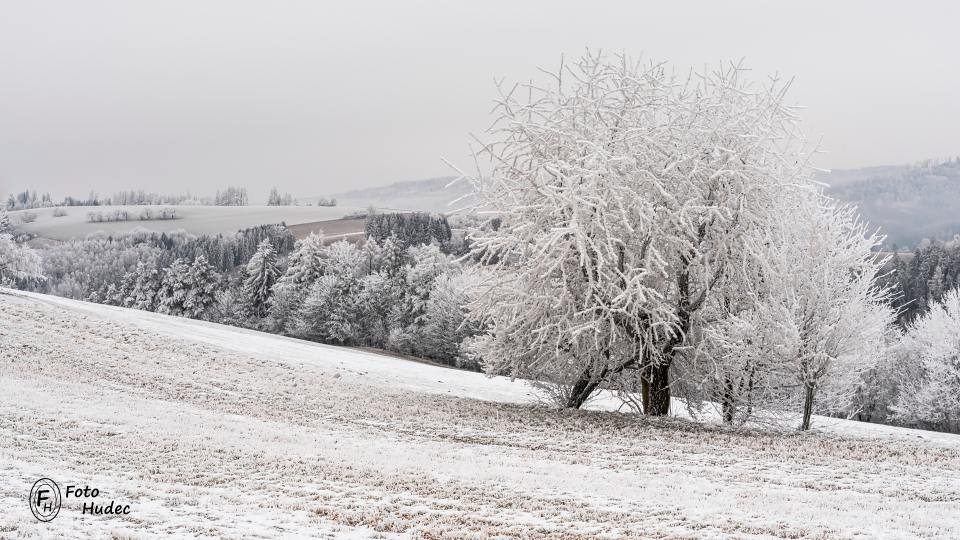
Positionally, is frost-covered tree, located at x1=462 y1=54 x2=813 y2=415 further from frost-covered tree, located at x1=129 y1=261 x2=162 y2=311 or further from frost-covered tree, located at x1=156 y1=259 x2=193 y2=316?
frost-covered tree, located at x1=129 y1=261 x2=162 y2=311

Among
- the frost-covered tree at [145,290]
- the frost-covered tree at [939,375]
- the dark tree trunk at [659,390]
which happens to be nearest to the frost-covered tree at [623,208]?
the dark tree trunk at [659,390]

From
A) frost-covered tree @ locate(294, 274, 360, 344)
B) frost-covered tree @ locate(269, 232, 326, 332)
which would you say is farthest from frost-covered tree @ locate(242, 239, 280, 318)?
frost-covered tree @ locate(294, 274, 360, 344)

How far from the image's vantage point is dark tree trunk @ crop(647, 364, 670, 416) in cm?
2195

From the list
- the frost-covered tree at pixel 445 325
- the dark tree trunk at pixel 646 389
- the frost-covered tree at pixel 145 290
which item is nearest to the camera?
the dark tree trunk at pixel 646 389

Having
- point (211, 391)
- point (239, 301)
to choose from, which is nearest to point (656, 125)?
point (211, 391)

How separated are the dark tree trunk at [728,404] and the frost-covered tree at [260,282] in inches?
2854

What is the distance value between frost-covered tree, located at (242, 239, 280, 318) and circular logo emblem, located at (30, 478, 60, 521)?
3115 inches

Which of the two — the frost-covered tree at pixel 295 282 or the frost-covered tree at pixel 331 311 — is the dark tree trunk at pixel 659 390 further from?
the frost-covered tree at pixel 295 282

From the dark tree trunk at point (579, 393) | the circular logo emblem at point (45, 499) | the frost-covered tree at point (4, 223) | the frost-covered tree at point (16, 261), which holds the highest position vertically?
the frost-covered tree at point (4, 223)

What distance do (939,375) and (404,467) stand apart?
51294 millimetres

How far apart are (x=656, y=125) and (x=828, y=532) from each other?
540 inches

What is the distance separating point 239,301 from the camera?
87.1 metres

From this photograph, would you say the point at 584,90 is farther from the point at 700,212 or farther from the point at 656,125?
the point at 700,212

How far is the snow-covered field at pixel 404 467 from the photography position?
9.61m
